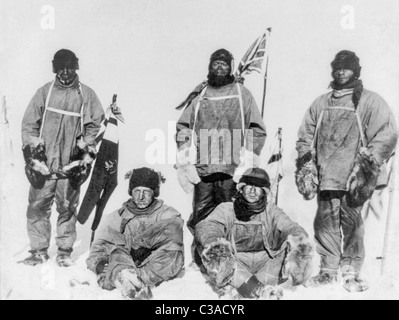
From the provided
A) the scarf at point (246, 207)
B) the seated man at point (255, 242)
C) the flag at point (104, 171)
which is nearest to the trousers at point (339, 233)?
the seated man at point (255, 242)

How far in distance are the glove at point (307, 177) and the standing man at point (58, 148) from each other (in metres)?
1.92

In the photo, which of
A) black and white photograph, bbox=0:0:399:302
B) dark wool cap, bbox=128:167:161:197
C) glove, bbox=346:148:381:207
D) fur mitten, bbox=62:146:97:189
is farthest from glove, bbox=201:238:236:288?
fur mitten, bbox=62:146:97:189

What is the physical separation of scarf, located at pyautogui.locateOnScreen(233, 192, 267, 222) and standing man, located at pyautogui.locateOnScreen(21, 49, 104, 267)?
4.79ft

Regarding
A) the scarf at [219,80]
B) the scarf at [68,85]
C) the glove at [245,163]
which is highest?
the scarf at [219,80]

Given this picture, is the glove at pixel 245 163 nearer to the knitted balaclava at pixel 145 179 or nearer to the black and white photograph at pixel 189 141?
the black and white photograph at pixel 189 141

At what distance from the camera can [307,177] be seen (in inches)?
282

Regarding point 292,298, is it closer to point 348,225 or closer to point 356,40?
point 348,225

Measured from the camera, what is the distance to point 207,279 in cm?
709

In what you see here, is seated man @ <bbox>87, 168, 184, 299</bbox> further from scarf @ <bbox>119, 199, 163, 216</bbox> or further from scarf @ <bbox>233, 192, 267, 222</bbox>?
scarf @ <bbox>233, 192, 267, 222</bbox>

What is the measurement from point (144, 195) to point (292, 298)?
165 cm

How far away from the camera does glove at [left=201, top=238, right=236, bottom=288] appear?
268 inches

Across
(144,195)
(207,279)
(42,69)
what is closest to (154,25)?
(42,69)

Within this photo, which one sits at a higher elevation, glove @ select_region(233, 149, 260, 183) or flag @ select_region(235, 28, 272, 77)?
flag @ select_region(235, 28, 272, 77)

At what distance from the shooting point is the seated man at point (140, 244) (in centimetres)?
695
